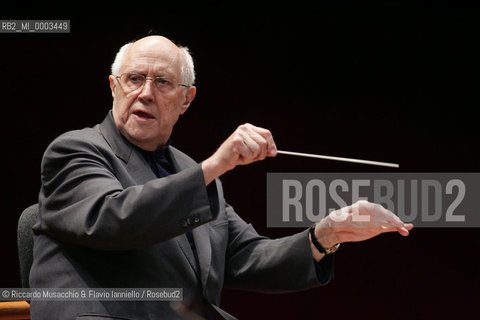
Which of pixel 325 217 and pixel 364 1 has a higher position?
pixel 364 1

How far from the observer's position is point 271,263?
1877 mm

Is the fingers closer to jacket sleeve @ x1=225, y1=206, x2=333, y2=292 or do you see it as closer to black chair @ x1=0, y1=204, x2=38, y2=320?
jacket sleeve @ x1=225, y1=206, x2=333, y2=292

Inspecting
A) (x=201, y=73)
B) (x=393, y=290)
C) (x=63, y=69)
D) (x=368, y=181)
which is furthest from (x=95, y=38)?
(x=393, y=290)

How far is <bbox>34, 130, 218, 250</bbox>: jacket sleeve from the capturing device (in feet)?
4.61

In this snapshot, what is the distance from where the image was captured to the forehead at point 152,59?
178cm

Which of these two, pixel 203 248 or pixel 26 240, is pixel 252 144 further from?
pixel 26 240

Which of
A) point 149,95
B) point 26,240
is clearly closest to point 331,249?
point 149,95

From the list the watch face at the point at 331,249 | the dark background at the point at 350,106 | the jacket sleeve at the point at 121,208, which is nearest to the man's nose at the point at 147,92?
the jacket sleeve at the point at 121,208

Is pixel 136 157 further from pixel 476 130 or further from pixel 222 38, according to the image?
pixel 476 130

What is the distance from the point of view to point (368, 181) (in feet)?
6.14

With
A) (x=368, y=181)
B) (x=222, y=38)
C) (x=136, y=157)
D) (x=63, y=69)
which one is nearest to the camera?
(x=136, y=157)

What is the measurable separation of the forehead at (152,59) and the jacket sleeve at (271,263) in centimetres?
49

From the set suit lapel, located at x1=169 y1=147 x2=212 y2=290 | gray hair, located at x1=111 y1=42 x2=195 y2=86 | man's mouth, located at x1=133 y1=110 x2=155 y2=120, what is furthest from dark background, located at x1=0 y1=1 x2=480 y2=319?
suit lapel, located at x1=169 y1=147 x2=212 y2=290

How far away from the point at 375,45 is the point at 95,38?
46.6 inches
